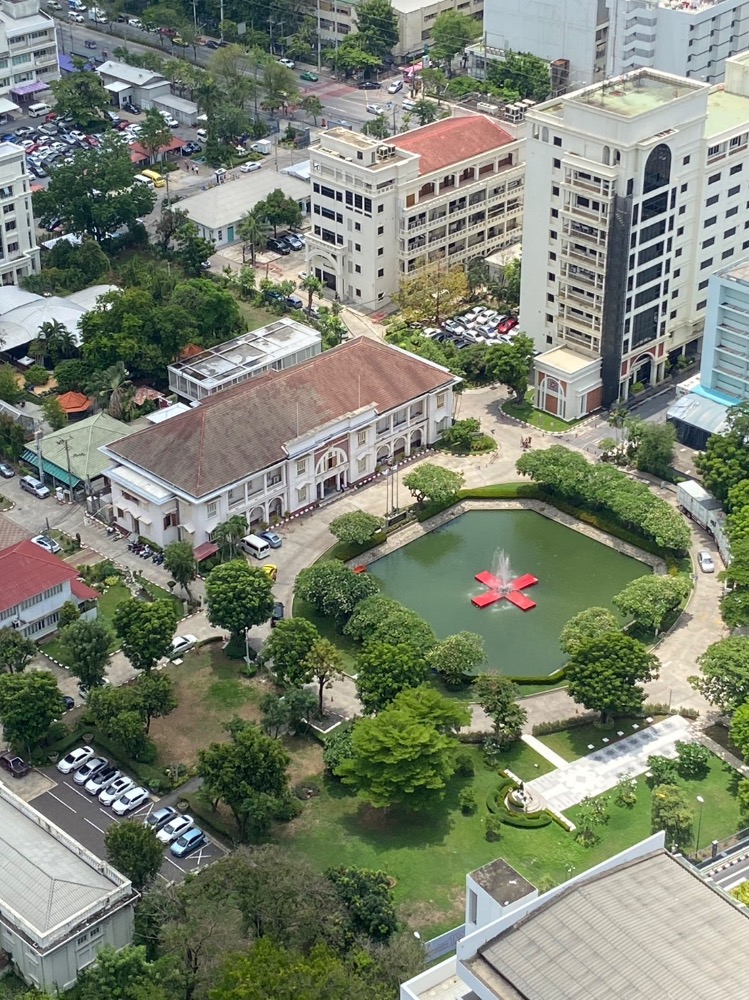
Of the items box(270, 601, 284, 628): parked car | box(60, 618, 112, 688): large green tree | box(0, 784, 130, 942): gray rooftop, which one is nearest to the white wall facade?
box(270, 601, 284, 628): parked car

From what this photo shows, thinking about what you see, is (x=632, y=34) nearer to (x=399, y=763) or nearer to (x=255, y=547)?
(x=255, y=547)

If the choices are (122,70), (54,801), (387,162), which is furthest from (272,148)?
(54,801)

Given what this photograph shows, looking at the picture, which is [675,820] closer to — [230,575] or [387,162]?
[230,575]

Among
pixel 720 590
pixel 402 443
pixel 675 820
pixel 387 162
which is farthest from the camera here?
pixel 387 162

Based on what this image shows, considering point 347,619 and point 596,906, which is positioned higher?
point 596,906

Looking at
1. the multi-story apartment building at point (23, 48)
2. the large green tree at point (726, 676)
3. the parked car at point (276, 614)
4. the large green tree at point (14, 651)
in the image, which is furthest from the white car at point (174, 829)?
the multi-story apartment building at point (23, 48)

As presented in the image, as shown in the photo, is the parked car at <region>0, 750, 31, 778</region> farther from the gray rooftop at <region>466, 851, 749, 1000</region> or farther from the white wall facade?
the gray rooftop at <region>466, 851, 749, 1000</region>

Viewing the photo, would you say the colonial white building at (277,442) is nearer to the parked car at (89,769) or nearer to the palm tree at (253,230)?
the parked car at (89,769)

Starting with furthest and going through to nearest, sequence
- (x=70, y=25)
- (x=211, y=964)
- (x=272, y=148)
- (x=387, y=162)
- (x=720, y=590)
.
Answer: (x=70, y=25) → (x=272, y=148) → (x=387, y=162) → (x=720, y=590) → (x=211, y=964)
